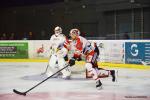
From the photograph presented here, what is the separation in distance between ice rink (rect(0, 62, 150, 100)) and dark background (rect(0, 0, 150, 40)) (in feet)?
23.4

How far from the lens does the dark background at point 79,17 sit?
60.7 feet

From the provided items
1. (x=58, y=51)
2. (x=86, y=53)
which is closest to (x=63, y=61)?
(x=58, y=51)

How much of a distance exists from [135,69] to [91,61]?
4.80 m

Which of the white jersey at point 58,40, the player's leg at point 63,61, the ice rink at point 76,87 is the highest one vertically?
the white jersey at point 58,40

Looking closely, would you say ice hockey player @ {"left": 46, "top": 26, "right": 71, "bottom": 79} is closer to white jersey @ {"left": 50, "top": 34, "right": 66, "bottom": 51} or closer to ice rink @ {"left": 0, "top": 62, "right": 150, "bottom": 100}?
white jersey @ {"left": 50, "top": 34, "right": 66, "bottom": 51}

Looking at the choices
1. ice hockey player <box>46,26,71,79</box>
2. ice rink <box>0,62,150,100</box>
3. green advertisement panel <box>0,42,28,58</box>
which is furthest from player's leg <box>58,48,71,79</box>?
green advertisement panel <box>0,42,28,58</box>

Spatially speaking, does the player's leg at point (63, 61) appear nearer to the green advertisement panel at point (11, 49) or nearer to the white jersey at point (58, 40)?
the white jersey at point (58, 40)

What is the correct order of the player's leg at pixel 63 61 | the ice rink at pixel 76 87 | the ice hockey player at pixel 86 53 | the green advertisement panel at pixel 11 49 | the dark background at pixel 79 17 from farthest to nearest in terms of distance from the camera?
the dark background at pixel 79 17 < the green advertisement panel at pixel 11 49 < the player's leg at pixel 63 61 < the ice hockey player at pixel 86 53 < the ice rink at pixel 76 87

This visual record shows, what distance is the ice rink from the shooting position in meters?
7.10

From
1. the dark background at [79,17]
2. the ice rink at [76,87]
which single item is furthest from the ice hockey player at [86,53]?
the dark background at [79,17]

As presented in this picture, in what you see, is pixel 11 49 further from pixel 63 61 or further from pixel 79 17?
pixel 63 61

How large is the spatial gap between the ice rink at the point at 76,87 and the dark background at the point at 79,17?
281 inches

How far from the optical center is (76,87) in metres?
8.45

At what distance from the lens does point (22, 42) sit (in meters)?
16.6
